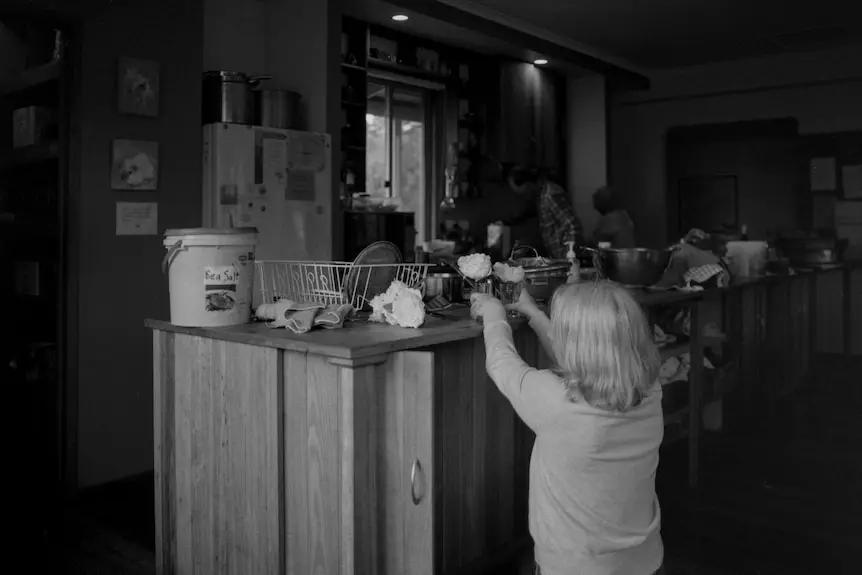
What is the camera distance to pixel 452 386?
7.04ft

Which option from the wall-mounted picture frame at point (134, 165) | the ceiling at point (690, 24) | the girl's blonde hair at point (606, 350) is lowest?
the girl's blonde hair at point (606, 350)

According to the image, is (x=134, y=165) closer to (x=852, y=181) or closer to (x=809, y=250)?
(x=809, y=250)

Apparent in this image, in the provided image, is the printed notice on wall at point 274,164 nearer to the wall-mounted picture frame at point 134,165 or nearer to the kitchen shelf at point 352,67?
the wall-mounted picture frame at point 134,165

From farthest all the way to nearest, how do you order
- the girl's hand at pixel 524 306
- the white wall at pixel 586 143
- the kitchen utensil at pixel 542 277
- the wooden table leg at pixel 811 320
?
the white wall at pixel 586 143 → the wooden table leg at pixel 811 320 → the kitchen utensil at pixel 542 277 → the girl's hand at pixel 524 306

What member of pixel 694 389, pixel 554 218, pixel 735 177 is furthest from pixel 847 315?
pixel 694 389

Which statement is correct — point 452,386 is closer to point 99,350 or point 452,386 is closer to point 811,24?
point 99,350

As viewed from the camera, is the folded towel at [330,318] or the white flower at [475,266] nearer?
the folded towel at [330,318]

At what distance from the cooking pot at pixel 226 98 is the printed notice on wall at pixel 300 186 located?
0.41m

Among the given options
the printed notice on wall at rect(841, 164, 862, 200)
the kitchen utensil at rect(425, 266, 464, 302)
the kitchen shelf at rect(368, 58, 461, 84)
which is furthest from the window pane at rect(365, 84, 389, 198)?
the printed notice on wall at rect(841, 164, 862, 200)

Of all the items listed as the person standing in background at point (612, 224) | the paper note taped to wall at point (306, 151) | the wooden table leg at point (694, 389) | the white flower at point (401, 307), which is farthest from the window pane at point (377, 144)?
the white flower at point (401, 307)

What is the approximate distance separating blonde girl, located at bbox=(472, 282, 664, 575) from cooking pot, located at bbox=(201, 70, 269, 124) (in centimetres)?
287

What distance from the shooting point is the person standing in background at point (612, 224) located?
6.78 meters

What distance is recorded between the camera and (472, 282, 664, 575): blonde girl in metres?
1.65

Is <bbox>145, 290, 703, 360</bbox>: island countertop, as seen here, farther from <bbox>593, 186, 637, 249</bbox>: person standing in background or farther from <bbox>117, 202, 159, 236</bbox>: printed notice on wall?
<bbox>593, 186, 637, 249</bbox>: person standing in background
